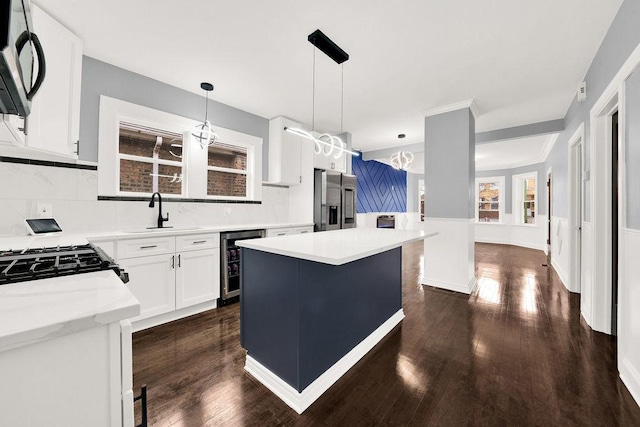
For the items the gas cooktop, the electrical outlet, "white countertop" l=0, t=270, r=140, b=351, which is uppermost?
the electrical outlet

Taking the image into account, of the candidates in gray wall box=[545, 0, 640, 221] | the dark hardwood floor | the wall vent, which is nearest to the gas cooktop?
the dark hardwood floor

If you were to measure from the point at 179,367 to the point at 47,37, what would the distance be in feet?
8.82

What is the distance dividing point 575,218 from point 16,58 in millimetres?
5240

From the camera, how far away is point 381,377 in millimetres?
1833

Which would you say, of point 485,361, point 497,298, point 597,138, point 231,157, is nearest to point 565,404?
point 485,361

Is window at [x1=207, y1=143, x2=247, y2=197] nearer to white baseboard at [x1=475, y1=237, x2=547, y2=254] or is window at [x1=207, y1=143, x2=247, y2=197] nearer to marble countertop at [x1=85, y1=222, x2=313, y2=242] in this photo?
marble countertop at [x1=85, y1=222, x2=313, y2=242]

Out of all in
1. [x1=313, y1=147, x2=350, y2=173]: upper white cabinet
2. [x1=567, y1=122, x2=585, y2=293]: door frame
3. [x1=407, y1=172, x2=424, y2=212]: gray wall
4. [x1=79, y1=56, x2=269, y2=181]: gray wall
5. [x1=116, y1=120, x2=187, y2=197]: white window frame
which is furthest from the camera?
[x1=407, y1=172, x2=424, y2=212]: gray wall

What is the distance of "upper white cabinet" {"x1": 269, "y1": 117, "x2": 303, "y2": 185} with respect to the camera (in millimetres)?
4109

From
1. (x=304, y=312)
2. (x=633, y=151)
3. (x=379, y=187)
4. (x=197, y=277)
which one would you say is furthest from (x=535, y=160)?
(x=197, y=277)

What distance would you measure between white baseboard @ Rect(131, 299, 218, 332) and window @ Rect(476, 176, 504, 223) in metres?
8.96

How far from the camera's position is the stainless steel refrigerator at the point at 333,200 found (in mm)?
4297

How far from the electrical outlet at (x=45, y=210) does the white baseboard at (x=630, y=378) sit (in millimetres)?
4521

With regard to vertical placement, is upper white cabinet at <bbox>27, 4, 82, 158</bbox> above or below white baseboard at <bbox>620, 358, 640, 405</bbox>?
above

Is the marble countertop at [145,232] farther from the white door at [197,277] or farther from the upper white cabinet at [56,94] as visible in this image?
the upper white cabinet at [56,94]
